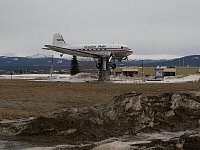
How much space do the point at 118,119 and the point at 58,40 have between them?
262 feet

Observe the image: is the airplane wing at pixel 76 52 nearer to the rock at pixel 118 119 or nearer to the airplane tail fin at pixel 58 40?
the airplane tail fin at pixel 58 40

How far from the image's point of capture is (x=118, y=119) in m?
21.8

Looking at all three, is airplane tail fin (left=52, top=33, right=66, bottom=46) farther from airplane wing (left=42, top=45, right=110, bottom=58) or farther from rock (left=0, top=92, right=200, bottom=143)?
rock (left=0, top=92, right=200, bottom=143)

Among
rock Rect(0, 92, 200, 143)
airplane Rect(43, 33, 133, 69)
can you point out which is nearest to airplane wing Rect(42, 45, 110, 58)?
airplane Rect(43, 33, 133, 69)

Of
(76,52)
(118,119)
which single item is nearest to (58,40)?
(76,52)

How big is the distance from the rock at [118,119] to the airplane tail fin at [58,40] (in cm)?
7546

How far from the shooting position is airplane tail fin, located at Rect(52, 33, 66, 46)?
327 feet

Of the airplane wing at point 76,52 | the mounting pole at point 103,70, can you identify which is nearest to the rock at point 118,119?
the mounting pole at point 103,70

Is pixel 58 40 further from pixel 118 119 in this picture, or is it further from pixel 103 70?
pixel 118 119

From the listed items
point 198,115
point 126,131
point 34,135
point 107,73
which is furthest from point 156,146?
point 107,73

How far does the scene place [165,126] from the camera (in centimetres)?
2247

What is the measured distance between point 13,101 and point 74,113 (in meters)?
16.5

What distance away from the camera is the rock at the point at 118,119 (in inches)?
791

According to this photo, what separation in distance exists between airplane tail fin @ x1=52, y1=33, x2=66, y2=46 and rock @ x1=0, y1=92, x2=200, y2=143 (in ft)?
248
